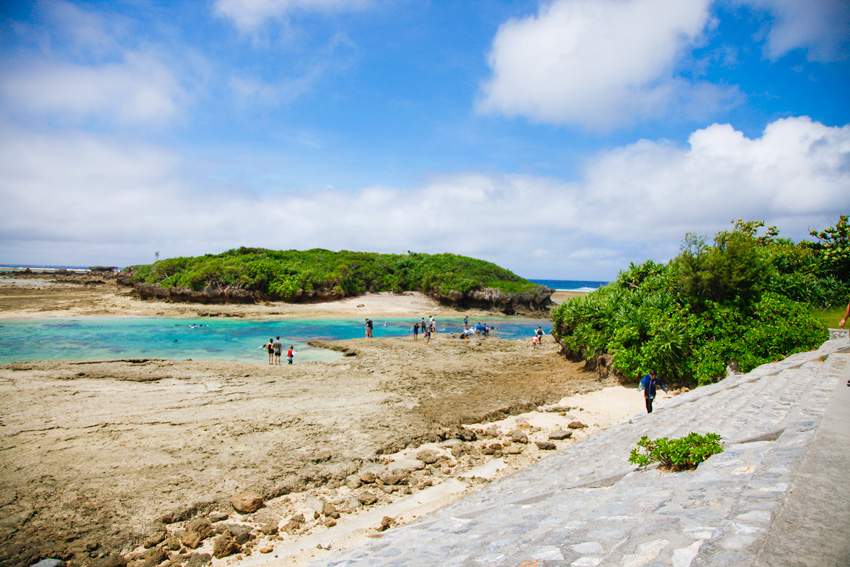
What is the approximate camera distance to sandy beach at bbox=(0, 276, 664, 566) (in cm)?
646

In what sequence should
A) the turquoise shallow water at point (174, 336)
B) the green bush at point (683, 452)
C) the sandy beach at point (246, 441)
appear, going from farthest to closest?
the turquoise shallow water at point (174, 336) → the sandy beach at point (246, 441) → the green bush at point (683, 452)

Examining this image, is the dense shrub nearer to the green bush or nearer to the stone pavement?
the stone pavement

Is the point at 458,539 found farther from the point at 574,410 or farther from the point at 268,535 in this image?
the point at 574,410

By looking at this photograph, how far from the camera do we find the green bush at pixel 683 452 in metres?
4.80

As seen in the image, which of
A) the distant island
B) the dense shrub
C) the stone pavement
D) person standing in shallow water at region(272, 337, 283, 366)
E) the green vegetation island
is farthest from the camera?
the dense shrub

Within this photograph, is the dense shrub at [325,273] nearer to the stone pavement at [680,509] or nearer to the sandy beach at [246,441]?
the sandy beach at [246,441]

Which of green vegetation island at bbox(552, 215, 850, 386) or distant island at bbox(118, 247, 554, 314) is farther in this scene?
distant island at bbox(118, 247, 554, 314)

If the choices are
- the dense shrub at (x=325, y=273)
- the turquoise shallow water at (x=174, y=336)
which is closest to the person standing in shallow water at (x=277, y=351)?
the turquoise shallow water at (x=174, y=336)

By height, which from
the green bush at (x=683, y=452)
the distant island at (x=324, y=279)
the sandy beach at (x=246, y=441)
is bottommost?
the sandy beach at (x=246, y=441)

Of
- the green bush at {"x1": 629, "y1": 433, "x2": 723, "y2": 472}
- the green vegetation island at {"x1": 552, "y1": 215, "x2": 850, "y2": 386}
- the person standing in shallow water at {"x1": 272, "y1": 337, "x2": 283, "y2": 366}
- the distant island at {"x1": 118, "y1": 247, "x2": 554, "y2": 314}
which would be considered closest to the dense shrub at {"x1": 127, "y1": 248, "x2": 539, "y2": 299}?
the distant island at {"x1": 118, "y1": 247, "x2": 554, "y2": 314}

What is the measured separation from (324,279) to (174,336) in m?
24.8

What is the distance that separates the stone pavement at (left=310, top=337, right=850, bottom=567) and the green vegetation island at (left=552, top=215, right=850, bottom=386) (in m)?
7.13

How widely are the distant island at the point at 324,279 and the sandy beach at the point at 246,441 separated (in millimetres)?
31849

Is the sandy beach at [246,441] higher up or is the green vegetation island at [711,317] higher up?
the green vegetation island at [711,317]
